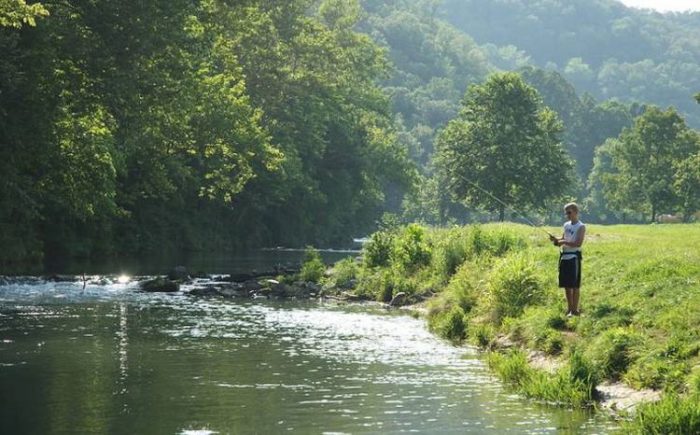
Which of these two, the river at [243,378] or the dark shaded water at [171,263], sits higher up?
the dark shaded water at [171,263]

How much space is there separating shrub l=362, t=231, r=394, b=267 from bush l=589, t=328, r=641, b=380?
84.6 ft

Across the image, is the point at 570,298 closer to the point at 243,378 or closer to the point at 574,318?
the point at 574,318

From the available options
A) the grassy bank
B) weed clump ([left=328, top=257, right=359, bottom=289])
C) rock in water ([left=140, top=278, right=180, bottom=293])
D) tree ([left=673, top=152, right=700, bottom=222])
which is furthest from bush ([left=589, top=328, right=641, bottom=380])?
tree ([left=673, top=152, right=700, bottom=222])

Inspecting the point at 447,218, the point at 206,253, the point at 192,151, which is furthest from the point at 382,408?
the point at 447,218

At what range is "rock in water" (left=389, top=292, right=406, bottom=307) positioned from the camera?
39.0 metres

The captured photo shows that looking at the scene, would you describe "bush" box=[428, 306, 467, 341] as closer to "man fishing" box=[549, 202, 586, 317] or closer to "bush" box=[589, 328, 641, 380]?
"man fishing" box=[549, 202, 586, 317]

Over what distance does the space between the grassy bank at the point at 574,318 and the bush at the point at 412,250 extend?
2.2 inches

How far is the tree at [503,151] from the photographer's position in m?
79.8

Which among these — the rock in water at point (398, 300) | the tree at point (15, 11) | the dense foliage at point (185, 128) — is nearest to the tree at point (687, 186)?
the dense foliage at point (185, 128)

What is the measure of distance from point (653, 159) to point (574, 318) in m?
78.2

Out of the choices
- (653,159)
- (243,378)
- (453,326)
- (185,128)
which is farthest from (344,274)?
(653,159)

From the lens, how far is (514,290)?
28703mm

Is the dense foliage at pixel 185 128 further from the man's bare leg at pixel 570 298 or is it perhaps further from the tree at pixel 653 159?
the tree at pixel 653 159

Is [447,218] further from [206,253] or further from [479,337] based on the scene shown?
[479,337]
